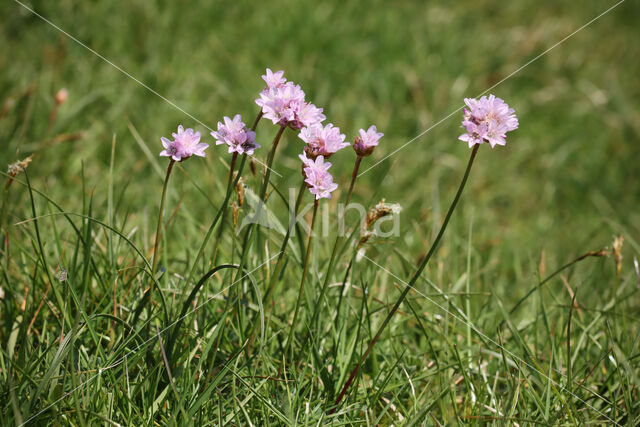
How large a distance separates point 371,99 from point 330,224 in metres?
1.67

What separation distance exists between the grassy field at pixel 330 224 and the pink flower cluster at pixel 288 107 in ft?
0.81

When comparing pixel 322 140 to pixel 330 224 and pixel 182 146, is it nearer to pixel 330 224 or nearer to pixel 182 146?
pixel 182 146

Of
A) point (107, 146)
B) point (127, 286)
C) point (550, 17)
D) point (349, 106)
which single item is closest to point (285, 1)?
point (349, 106)

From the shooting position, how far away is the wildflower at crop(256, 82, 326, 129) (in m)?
1.18

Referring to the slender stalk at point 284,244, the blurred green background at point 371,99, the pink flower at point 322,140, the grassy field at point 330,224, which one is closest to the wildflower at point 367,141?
the pink flower at point 322,140

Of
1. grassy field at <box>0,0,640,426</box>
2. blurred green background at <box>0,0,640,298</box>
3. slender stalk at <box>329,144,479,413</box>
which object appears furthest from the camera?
blurred green background at <box>0,0,640,298</box>

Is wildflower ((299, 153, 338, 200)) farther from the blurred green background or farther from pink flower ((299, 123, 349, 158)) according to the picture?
the blurred green background

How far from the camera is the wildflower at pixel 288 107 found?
1.18 meters

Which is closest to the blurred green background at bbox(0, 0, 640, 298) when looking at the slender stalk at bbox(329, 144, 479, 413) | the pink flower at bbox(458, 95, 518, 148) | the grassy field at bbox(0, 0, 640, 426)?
the grassy field at bbox(0, 0, 640, 426)

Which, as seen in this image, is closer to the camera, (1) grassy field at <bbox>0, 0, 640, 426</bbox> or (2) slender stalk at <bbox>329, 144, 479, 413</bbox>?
(2) slender stalk at <bbox>329, 144, 479, 413</bbox>

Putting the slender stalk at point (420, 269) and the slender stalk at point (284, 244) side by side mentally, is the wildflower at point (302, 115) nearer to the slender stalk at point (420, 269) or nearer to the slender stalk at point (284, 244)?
the slender stalk at point (284, 244)

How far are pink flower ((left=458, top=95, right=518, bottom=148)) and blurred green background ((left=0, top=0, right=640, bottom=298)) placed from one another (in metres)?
1.08

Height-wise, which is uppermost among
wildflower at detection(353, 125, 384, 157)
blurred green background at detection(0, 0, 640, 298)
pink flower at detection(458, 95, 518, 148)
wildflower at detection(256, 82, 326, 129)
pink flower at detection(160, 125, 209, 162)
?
blurred green background at detection(0, 0, 640, 298)

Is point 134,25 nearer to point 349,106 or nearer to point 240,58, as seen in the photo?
point 240,58
